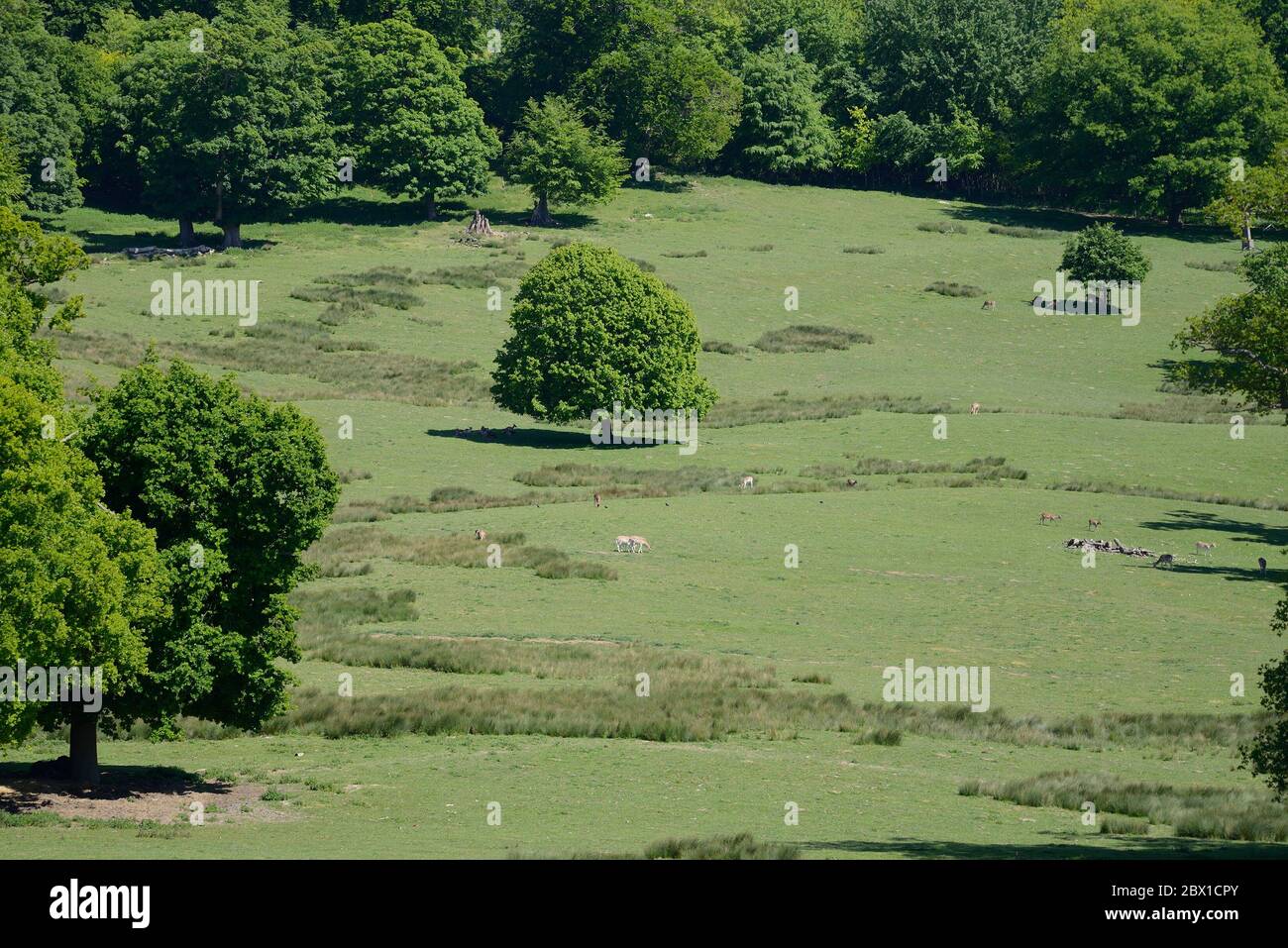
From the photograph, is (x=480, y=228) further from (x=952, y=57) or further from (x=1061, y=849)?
(x=1061, y=849)

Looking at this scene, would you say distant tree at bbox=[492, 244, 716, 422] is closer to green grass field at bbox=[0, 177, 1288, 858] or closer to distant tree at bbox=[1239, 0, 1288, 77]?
green grass field at bbox=[0, 177, 1288, 858]

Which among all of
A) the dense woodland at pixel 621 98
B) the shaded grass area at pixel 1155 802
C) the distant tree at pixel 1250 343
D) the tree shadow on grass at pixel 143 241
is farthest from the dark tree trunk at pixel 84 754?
the tree shadow on grass at pixel 143 241

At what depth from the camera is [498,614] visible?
50.6m

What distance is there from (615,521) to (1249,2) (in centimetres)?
11990

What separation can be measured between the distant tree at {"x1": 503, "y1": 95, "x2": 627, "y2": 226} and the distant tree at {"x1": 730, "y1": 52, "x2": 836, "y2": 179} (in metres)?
22.7

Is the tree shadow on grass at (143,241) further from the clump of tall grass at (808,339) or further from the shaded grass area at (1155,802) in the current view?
the shaded grass area at (1155,802)

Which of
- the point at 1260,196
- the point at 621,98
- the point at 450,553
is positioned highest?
the point at 621,98

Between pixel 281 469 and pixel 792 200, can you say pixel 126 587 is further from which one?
pixel 792 200

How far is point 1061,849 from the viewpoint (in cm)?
2811

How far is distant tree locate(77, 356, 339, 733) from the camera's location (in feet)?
104

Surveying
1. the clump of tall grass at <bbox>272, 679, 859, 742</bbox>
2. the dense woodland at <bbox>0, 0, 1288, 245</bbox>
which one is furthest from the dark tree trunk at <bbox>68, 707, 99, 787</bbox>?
the dense woodland at <bbox>0, 0, 1288, 245</bbox>

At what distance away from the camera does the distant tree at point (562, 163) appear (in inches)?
5148

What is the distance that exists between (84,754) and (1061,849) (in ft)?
58.6

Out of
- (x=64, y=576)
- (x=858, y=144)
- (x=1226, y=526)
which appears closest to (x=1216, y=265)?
(x=858, y=144)
